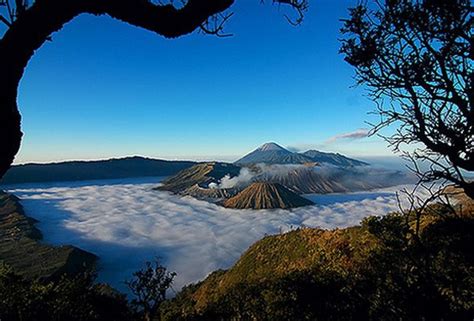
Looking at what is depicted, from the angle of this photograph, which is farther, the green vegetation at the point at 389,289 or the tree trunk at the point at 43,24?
the green vegetation at the point at 389,289

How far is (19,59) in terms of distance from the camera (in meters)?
2.40

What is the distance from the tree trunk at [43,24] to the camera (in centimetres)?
236

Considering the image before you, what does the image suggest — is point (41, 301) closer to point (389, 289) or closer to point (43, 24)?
point (389, 289)

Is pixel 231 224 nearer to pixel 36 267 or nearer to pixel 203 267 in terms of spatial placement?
pixel 203 267

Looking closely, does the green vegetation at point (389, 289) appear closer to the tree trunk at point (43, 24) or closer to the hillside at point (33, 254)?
the tree trunk at point (43, 24)

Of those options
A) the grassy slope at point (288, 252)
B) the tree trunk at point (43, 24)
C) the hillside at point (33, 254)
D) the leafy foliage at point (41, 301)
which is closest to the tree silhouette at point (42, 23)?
the tree trunk at point (43, 24)

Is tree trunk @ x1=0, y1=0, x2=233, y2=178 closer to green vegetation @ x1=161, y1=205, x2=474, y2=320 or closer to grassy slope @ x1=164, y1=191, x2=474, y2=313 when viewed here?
green vegetation @ x1=161, y1=205, x2=474, y2=320

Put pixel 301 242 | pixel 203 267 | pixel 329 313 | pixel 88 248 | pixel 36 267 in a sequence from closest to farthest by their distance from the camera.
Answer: pixel 329 313 → pixel 301 242 → pixel 36 267 → pixel 203 267 → pixel 88 248

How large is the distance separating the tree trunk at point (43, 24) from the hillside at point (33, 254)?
6770 cm

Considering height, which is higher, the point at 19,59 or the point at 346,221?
the point at 19,59

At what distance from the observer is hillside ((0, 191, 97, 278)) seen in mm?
89000

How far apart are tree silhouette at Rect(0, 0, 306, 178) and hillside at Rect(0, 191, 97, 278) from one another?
67687 mm

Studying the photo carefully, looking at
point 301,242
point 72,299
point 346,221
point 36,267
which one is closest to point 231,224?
point 346,221

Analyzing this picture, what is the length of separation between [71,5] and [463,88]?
4.72m
